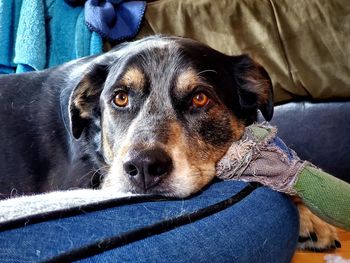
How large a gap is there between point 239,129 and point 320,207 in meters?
0.47

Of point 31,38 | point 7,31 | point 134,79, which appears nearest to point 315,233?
point 134,79

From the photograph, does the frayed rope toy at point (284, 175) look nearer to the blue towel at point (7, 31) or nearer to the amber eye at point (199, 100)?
the amber eye at point (199, 100)

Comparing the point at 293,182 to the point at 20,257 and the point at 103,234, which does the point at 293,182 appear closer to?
the point at 103,234

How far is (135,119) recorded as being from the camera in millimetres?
1515

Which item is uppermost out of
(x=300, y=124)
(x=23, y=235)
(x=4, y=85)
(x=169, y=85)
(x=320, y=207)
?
(x=23, y=235)

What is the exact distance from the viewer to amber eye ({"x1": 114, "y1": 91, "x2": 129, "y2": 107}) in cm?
161

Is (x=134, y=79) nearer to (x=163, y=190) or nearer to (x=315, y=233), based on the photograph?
(x=163, y=190)

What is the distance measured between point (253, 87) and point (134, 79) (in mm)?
472

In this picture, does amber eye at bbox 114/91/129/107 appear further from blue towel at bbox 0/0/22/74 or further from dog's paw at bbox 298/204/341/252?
blue towel at bbox 0/0/22/74

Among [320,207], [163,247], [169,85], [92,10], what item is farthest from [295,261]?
[92,10]

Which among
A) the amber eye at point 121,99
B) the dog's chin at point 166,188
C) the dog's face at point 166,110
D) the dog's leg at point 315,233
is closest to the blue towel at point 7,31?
the dog's face at point 166,110

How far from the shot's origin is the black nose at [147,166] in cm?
124

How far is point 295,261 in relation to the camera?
1673 millimetres

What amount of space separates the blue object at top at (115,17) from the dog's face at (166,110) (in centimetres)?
68
